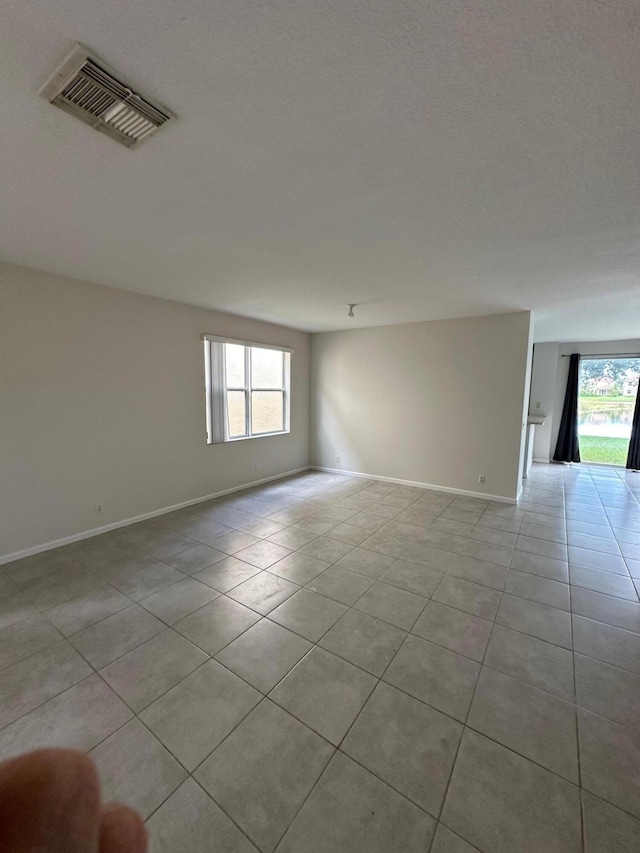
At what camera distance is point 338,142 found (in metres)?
1.41

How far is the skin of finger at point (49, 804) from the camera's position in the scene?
56 cm

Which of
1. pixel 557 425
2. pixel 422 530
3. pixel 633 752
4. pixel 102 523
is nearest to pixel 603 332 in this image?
pixel 557 425

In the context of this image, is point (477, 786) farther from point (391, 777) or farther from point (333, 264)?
point (333, 264)

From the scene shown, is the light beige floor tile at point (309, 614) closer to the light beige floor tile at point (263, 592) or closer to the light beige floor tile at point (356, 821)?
the light beige floor tile at point (263, 592)

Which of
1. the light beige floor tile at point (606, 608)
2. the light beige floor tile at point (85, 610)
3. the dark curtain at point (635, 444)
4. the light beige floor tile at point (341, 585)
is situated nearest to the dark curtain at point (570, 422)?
the dark curtain at point (635, 444)

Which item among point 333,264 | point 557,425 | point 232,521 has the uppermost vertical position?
point 333,264

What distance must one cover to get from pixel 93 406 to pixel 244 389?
207cm

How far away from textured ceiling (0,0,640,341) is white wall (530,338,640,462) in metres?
4.49

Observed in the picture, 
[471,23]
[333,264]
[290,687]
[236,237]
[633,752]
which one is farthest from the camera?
[333,264]

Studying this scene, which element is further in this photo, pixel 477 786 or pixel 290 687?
pixel 290 687

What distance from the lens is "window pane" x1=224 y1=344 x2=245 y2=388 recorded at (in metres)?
4.79

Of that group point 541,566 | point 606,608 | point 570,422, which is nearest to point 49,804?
point 606,608

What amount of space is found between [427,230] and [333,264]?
844mm

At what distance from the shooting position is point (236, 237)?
232 cm
